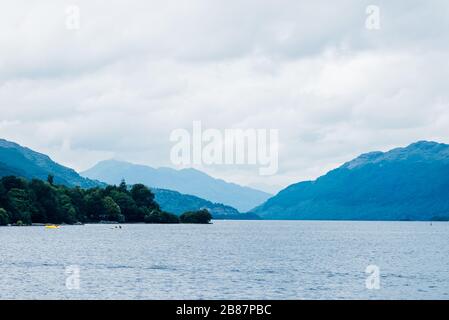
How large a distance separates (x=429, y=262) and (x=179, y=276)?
69.7m

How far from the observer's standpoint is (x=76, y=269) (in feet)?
430

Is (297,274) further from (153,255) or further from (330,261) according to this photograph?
(153,255)

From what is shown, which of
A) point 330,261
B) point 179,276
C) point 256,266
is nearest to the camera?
point 179,276

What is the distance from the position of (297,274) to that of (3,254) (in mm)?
78339

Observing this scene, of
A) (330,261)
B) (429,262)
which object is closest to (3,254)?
(330,261)
